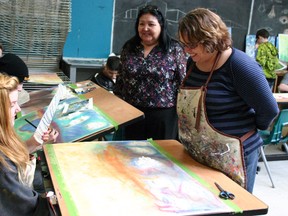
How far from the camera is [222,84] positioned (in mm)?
1416

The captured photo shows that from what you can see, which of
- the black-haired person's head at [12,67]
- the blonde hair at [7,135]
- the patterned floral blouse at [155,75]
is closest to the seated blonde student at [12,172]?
the blonde hair at [7,135]

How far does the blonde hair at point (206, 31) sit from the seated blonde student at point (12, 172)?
2.35ft

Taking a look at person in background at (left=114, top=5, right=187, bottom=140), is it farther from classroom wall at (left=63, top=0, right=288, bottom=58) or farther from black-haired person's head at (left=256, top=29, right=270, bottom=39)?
black-haired person's head at (left=256, top=29, right=270, bottom=39)

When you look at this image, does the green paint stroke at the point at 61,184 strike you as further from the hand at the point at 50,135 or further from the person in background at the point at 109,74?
the person in background at the point at 109,74

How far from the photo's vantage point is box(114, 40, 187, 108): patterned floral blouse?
2.29 m

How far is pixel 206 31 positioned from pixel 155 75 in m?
0.92

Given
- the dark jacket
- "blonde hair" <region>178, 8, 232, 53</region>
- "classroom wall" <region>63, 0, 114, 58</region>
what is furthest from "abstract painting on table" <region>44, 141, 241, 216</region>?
"classroom wall" <region>63, 0, 114, 58</region>

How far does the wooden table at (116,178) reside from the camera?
1102mm

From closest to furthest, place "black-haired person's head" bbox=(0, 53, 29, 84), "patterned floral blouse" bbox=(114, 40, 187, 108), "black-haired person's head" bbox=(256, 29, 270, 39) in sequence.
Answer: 1. "black-haired person's head" bbox=(0, 53, 29, 84)
2. "patterned floral blouse" bbox=(114, 40, 187, 108)
3. "black-haired person's head" bbox=(256, 29, 270, 39)

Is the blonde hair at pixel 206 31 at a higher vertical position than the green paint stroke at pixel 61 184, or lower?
higher

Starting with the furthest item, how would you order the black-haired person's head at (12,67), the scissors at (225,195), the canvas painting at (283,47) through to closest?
the canvas painting at (283,47)
the black-haired person's head at (12,67)
the scissors at (225,195)

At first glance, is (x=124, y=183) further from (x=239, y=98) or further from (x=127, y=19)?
(x=127, y=19)

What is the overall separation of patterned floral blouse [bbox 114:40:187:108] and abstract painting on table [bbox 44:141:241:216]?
728mm

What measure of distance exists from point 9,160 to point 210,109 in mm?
780
